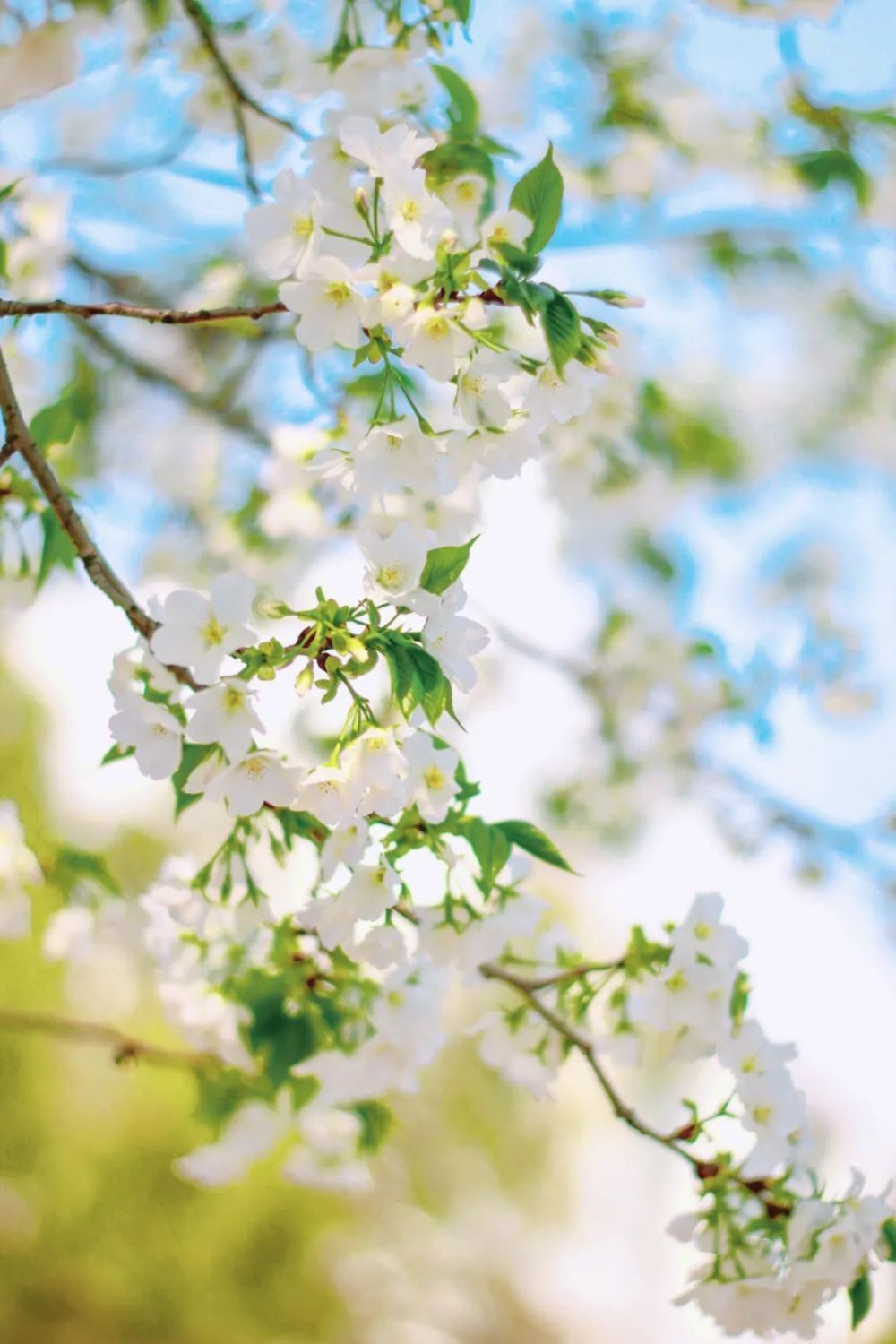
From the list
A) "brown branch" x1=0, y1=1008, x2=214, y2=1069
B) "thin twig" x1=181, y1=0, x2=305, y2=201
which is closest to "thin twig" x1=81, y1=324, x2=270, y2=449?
"thin twig" x1=181, y1=0, x2=305, y2=201

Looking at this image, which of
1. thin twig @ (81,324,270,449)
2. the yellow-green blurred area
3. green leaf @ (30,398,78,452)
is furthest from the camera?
the yellow-green blurred area

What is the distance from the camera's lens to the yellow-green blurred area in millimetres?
5480

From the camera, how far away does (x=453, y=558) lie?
0.68m

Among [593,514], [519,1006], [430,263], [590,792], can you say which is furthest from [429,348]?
[590,792]

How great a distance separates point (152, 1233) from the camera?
18.0 ft

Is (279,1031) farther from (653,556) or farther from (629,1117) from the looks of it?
(653,556)

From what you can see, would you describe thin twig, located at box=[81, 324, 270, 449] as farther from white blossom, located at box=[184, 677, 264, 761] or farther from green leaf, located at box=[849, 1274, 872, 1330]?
green leaf, located at box=[849, 1274, 872, 1330]

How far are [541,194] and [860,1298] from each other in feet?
3.04

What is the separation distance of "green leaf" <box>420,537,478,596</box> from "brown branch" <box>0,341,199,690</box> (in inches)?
7.4

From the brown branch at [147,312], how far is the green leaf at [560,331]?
18cm

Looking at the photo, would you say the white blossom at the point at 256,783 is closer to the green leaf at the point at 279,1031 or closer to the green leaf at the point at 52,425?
the green leaf at the point at 279,1031

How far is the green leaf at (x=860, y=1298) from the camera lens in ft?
3.14

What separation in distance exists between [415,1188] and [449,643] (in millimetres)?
6054

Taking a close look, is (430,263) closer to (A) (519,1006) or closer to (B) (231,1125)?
(A) (519,1006)
